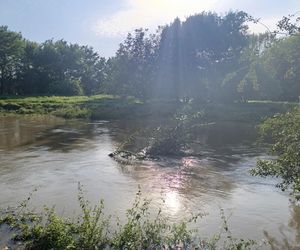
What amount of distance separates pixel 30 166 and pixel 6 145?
28.3ft

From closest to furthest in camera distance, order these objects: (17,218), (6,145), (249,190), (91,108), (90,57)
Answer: (17,218), (249,190), (6,145), (91,108), (90,57)

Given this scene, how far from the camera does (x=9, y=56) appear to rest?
270 feet

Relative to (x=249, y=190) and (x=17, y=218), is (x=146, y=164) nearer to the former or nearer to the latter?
(x=249, y=190)

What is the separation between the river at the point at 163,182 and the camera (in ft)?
47.9

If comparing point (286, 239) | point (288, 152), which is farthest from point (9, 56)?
point (286, 239)

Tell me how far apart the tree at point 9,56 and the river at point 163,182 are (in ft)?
163

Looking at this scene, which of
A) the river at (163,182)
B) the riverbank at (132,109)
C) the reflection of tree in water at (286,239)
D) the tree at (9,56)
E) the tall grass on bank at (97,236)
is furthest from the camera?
the tree at (9,56)

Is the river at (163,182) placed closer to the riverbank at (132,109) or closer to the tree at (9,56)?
the riverbank at (132,109)

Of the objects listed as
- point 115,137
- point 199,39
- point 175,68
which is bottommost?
point 115,137

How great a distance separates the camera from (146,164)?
77.7ft

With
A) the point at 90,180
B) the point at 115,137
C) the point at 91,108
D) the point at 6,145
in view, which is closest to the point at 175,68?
the point at 91,108

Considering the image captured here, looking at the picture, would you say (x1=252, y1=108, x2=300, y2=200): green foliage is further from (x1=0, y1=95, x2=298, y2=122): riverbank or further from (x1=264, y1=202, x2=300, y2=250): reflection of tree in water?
(x1=0, y1=95, x2=298, y2=122): riverbank

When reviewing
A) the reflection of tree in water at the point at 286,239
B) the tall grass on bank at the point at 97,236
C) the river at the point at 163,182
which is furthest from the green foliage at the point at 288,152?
the tall grass on bank at the point at 97,236

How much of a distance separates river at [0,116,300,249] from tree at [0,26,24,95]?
49.5 meters
